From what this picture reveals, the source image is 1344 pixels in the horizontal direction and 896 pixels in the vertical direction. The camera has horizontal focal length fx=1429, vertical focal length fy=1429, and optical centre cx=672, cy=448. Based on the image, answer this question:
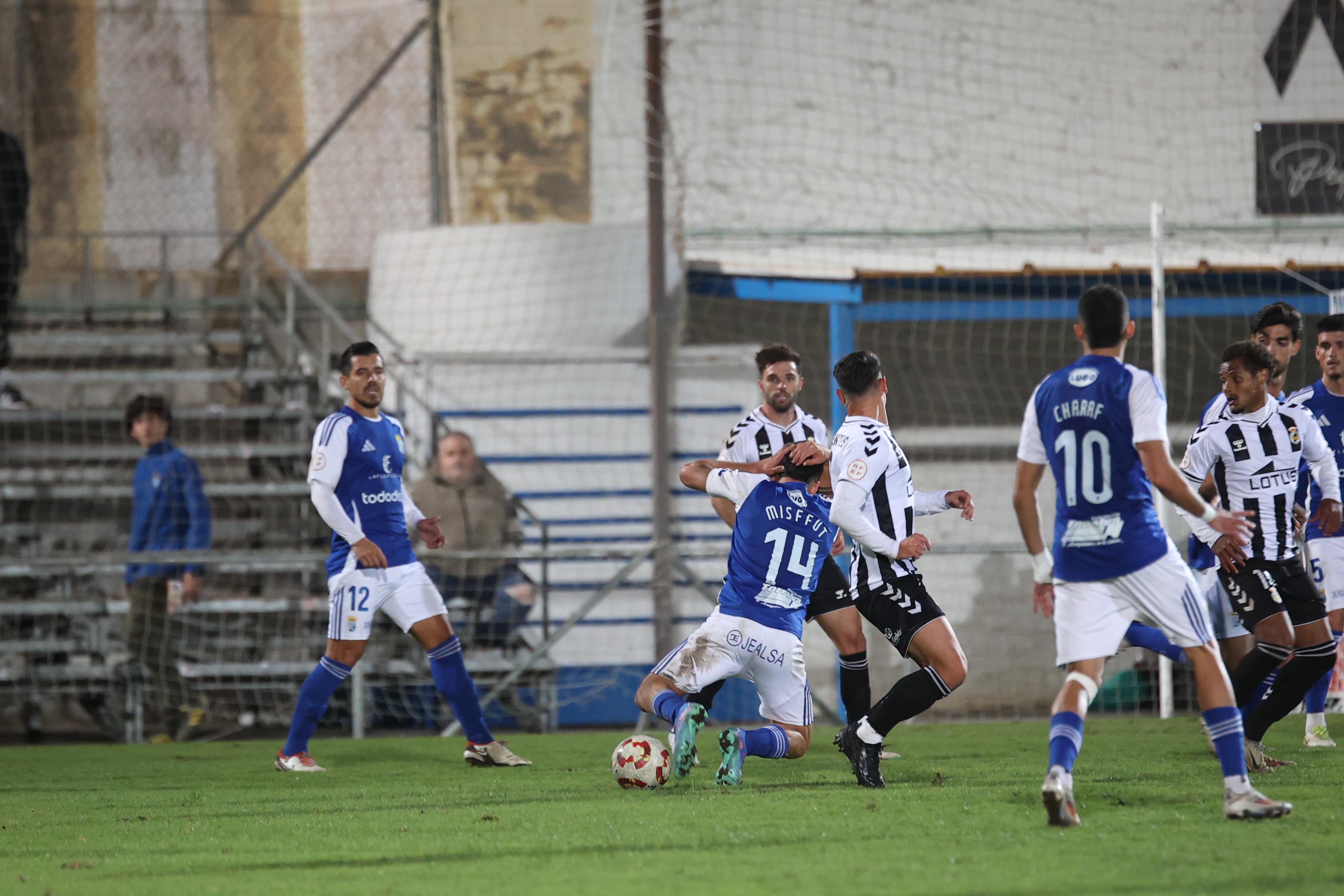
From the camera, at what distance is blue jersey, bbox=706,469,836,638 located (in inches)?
233

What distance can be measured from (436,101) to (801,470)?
843 centimetres

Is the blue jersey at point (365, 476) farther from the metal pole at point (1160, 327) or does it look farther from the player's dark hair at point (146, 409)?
the metal pole at point (1160, 327)

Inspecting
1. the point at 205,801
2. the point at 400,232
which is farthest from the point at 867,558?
the point at 400,232

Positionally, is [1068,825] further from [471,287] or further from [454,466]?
[471,287]

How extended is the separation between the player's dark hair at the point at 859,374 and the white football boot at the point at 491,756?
2.80m

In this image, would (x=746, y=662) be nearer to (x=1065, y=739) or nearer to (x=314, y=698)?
(x=1065, y=739)

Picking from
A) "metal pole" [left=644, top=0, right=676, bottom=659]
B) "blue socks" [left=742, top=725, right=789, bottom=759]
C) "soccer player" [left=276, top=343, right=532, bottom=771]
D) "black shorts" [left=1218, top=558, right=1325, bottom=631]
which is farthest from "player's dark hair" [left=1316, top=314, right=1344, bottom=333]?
"soccer player" [left=276, top=343, right=532, bottom=771]

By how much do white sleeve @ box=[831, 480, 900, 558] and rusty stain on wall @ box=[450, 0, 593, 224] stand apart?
7705mm

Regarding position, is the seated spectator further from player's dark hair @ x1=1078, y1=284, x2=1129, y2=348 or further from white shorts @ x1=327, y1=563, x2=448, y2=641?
player's dark hair @ x1=1078, y1=284, x2=1129, y2=348

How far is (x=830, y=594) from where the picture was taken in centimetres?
702

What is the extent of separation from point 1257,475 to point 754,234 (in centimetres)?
637

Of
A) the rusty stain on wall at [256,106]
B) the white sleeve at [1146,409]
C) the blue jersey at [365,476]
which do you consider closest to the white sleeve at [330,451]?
the blue jersey at [365,476]

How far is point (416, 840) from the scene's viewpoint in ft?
16.1

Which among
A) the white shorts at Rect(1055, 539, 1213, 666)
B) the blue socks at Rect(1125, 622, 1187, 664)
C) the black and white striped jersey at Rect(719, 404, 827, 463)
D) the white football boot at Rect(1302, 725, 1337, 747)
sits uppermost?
the black and white striped jersey at Rect(719, 404, 827, 463)
